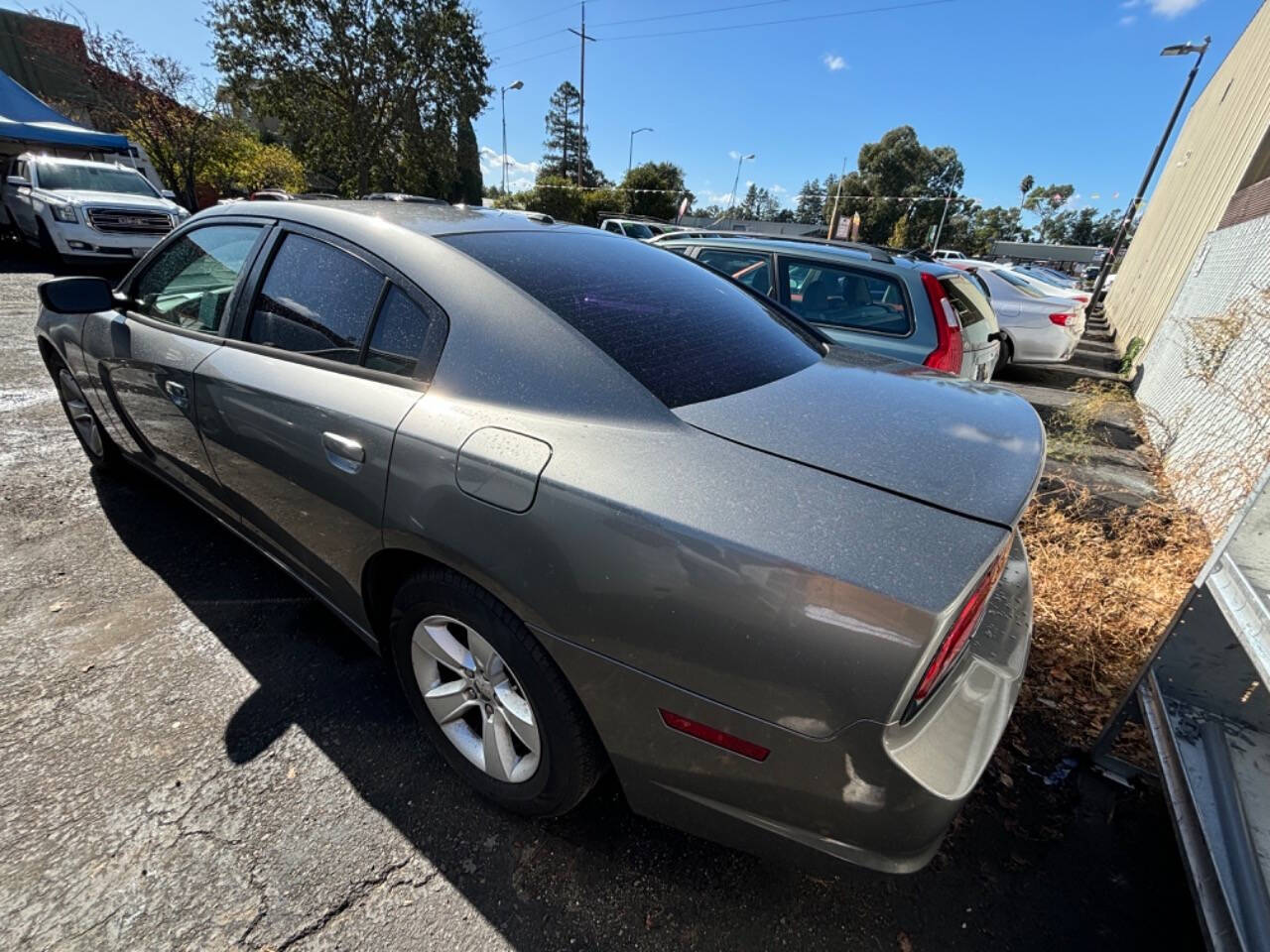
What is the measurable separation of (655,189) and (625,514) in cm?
5746

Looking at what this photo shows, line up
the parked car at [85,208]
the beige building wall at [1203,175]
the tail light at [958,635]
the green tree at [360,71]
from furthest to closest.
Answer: the green tree at [360,71], the parked car at [85,208], the beige building wall at [1203,175], the tail light at [958,635]

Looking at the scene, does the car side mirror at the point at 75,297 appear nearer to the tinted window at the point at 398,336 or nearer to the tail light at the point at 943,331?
the tinted window at the point at 398,336

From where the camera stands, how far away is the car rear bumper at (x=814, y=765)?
1.12 m

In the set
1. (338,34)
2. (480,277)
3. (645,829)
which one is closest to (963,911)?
(645,829)

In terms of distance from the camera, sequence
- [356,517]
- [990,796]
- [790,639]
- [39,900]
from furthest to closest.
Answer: [990,796], [356,517], [39,900], [790,639]

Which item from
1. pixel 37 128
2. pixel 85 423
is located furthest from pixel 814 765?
pixel 37 128

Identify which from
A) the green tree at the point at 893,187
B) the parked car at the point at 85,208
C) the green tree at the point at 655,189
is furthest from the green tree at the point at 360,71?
the green tree at the point at 893,187

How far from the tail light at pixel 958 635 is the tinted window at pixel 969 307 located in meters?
3.58

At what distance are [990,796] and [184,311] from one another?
356cm

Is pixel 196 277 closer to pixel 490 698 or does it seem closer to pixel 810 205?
pixel 490 698

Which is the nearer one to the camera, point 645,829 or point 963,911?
point 963,911

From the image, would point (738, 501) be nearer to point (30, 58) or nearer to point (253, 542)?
point (253, 542)

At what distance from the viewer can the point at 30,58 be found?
31.0 m

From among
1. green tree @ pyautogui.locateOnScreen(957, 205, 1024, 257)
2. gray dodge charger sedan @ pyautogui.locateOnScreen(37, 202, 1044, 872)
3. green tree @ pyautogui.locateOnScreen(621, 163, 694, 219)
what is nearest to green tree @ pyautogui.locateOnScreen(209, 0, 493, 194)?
green tree @ pyautogui.locateOnScreen(621, 163, 694, 219)
